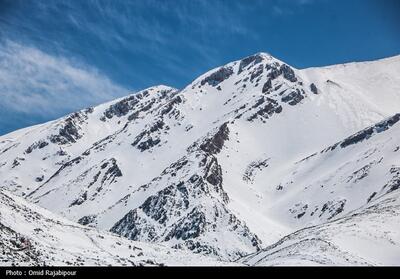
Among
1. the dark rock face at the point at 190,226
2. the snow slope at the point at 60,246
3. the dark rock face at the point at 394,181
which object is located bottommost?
the snow slope at the point at 60,246

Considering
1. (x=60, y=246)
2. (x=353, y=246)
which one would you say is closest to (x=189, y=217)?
(x=353, y=246)

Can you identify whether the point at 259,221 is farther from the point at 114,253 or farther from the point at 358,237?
the point at 114,253

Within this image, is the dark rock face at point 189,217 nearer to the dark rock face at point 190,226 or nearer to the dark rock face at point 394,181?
the dark rock face at point 190,226

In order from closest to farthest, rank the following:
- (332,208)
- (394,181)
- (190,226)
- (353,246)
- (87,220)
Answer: (353,246) < (394,181) < (332,208) < (190,226) < (87,220)

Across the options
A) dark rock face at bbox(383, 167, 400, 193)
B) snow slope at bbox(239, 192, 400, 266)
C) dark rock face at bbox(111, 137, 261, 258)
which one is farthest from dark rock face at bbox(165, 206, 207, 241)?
snow slope at bbox(239, 192, 400, 266)

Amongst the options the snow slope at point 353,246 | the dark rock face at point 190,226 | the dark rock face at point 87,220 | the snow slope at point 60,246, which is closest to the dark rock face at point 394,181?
the dark rock face at point 190,226

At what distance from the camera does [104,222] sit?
613 ft

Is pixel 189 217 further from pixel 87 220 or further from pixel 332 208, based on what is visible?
pixel 332 208

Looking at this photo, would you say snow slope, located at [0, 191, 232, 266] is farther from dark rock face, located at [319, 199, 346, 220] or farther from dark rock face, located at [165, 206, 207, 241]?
dark rock face, located at [319, 199, 346, 220]
